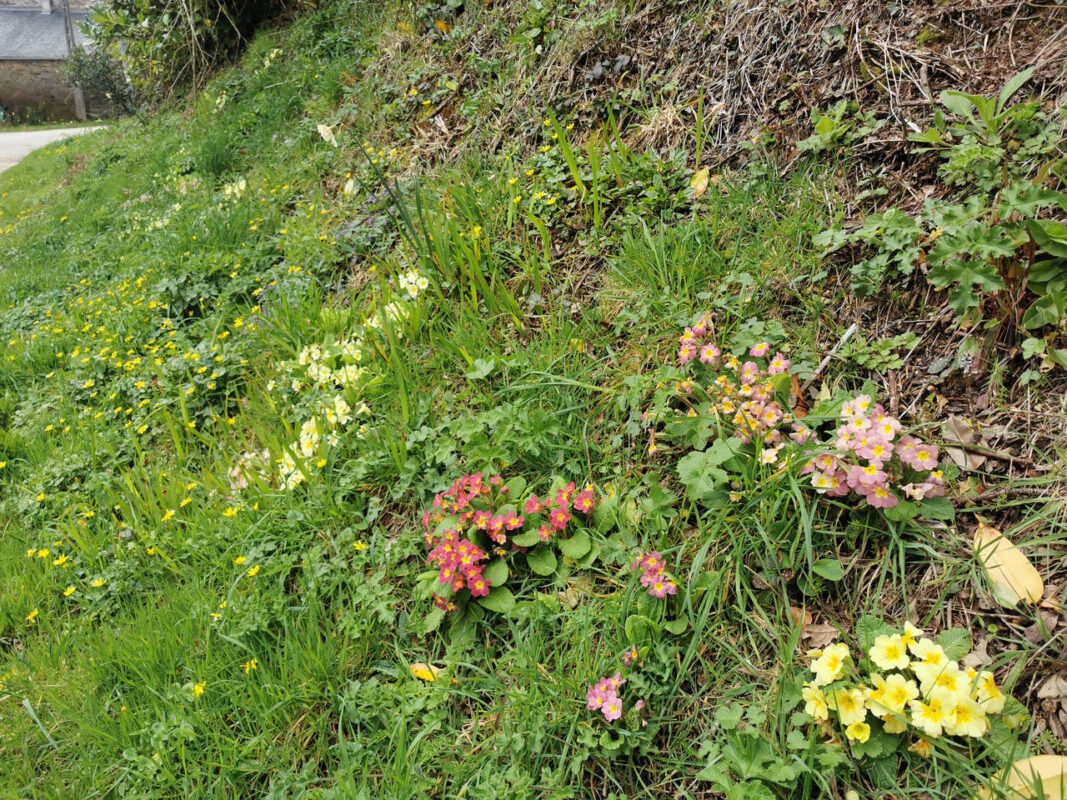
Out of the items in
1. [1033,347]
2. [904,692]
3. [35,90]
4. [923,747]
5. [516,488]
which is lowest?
[923,747]

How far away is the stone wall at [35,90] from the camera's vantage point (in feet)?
94.6

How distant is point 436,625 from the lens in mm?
1985

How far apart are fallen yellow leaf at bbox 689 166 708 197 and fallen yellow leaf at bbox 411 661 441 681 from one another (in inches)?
78.0

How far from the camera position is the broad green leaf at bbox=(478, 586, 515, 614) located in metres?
1.97

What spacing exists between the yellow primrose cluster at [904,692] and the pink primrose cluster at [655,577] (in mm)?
383

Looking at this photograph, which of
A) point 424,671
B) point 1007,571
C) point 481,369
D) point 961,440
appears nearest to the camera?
point 1007,571

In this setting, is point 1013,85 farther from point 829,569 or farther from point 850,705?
point 850,705

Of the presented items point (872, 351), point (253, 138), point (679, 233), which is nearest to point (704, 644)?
point (872, 351)

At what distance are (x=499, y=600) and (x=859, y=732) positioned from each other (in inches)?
38.4

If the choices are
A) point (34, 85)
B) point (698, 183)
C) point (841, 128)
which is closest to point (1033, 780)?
point (841, 128)

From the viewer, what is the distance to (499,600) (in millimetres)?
1982

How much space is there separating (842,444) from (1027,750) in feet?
2.39

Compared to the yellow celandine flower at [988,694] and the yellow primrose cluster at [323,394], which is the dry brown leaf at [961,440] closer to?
the yellow celandine flower at [988,694]

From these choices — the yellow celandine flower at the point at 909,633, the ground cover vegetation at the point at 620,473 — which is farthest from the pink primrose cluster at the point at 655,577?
the yellow celandine flower at the point at 909,633
